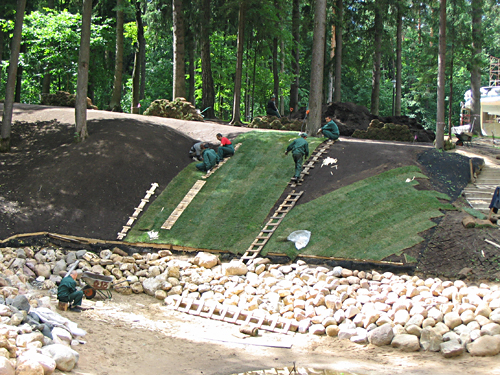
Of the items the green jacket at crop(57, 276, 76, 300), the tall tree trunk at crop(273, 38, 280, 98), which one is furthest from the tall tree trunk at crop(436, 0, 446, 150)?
the green jacket at crop(57, 276, 76, 300)

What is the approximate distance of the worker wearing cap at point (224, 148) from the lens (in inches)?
754

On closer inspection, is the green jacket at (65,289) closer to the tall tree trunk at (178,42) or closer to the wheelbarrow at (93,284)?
the wheelbarrow at (93,284)

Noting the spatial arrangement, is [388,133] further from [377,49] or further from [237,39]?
[377,49]

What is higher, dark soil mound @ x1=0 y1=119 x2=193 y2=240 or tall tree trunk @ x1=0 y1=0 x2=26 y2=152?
tall tree trunk @ x1=0 y1=0 x2=26 y2=152

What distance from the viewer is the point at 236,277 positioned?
13.0 metres

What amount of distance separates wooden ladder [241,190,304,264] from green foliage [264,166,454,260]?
7.6 inches

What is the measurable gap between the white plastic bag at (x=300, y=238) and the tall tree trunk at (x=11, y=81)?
11.3 meters

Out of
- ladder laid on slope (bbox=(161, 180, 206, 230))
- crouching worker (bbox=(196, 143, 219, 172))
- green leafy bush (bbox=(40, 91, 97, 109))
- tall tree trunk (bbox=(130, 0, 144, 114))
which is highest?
tall tree trunk (bbox=(130, 0, 144, 114))

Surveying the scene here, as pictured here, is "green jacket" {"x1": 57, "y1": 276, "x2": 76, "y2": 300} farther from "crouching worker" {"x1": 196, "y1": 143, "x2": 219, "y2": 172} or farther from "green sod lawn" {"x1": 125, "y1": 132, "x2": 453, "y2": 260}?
"crouching worker" {"x1": 196, "y1": 143, "x2": 219, "y2": 172}

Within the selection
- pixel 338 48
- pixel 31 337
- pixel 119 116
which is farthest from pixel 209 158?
pixel 338 48

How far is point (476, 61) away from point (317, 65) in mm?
9646

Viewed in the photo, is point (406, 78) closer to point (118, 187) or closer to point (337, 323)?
point (118, 187)

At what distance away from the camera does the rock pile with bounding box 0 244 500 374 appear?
9.79 metres

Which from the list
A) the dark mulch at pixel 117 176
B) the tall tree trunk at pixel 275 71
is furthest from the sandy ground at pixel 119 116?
the tall tree trunk at pixel 275 71
